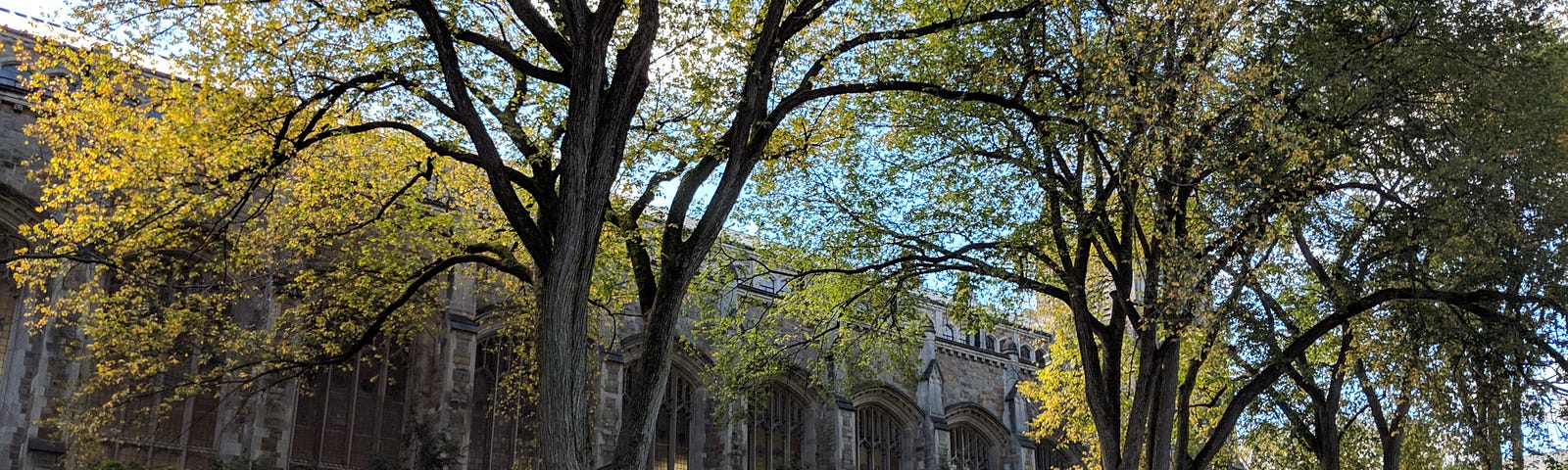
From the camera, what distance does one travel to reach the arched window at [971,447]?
1294 inches

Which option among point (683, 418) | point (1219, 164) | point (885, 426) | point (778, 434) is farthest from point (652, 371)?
point (885, 426)

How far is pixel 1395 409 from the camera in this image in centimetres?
1692

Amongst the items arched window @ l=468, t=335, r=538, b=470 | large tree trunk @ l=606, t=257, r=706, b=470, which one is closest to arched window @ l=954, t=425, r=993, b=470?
arched window @ l=468, t=335, r=538, b=470

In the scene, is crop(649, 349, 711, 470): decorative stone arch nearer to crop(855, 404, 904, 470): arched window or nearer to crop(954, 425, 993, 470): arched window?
crop(855, 404, 904, 470): arched window

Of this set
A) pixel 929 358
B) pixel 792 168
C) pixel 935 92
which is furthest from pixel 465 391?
pixel 929 358

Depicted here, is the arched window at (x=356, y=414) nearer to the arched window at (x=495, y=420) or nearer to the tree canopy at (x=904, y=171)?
the arched window at (x=495, y=420)

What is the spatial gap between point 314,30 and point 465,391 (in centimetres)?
1034

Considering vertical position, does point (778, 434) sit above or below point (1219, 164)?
below

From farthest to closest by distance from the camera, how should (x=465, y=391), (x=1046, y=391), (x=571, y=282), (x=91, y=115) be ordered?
1. (x=1046, y=391)
2. (x=465, y=391)
3. (x=91, y=115)
4. (x=571, y=282)

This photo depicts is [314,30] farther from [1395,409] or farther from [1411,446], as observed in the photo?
[1411,446]

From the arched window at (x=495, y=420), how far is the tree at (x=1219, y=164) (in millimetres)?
8921

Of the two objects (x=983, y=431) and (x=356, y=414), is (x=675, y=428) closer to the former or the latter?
(x=356, y=414)

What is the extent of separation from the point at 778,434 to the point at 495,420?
803 cm

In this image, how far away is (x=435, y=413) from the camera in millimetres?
20766
